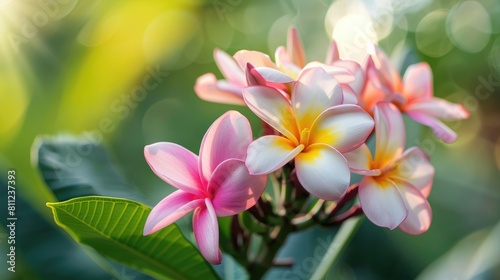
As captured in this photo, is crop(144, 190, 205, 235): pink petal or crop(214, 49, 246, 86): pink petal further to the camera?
crop(214, 49, 246, 86): pink petal

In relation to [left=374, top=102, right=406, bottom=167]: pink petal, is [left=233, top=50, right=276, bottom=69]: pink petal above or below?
above

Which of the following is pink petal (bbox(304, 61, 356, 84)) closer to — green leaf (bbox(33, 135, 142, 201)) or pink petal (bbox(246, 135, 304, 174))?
pink petal (bbox(246, 135, 304, 174))

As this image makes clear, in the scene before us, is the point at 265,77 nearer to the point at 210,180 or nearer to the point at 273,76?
the point at 273,76

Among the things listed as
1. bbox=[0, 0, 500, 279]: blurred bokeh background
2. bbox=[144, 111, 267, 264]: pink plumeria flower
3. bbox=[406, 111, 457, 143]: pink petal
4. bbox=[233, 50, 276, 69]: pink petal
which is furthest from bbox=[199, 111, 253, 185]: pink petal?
bbox=[0, 0, 500, 279]: blurred bokeh background

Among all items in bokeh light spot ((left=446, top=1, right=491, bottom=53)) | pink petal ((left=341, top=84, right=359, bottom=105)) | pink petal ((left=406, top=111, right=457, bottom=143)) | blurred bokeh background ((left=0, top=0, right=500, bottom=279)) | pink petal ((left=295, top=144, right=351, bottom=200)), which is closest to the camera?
pink petal ((left=295, top=144, right=351, bottom=200))

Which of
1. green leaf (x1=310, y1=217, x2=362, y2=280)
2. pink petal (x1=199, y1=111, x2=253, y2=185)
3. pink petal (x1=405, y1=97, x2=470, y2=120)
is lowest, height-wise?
green leaf (x1=310, y1=217, x2=362, y2=280)

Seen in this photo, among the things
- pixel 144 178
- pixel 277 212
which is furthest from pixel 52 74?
pixel 277 212
